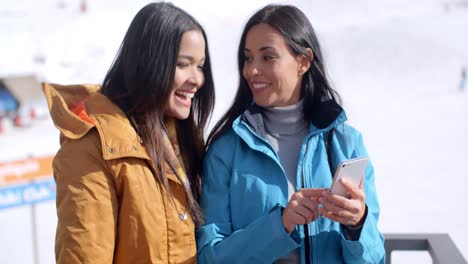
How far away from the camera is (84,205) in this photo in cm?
210

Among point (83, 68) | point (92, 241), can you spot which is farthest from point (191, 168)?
point (83, 68)

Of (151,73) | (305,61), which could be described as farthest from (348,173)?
(151,73)

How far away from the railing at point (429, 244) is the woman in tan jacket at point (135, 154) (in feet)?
3.06

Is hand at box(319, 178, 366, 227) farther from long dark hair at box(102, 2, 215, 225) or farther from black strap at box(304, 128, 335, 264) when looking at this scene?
long dark hair at box(102, 2, 215, 225)

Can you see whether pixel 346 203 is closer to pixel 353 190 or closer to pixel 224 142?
pixel 353 190

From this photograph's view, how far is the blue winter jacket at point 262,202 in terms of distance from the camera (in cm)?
237

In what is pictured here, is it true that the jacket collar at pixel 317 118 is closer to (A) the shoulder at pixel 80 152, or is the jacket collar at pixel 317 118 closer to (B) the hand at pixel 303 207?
(B) the hand at pixel 303 207

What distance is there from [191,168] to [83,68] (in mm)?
22645

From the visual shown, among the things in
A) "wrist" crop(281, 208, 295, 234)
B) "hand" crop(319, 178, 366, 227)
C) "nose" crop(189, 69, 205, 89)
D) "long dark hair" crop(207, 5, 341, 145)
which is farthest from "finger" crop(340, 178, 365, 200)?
"nose" crop(189, 69, 205, 89)

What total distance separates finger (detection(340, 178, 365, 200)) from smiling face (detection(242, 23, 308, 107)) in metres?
0.52

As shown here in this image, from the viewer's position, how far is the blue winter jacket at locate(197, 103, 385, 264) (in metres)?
2.37

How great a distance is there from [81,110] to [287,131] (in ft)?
2.73

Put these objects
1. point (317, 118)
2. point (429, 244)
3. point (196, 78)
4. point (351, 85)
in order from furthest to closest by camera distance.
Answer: point (351, 85)
point (429, 244)
point (317, 118)
point (196, 78)

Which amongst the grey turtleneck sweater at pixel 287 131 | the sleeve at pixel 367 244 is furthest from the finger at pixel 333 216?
the grey turtleneck sweater at pixel 287 131
